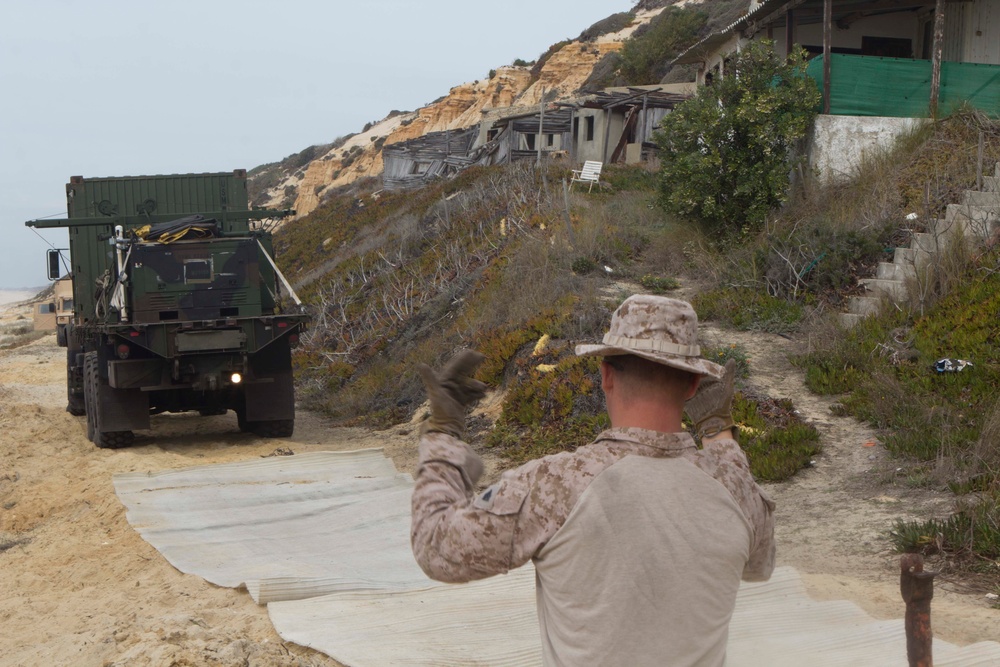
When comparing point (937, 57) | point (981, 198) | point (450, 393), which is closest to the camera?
point (450, 393)

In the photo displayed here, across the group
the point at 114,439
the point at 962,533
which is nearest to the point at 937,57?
the point at 962,533

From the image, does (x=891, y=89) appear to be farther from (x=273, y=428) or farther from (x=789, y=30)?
(x=273, y=428)

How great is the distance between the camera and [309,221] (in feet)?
132

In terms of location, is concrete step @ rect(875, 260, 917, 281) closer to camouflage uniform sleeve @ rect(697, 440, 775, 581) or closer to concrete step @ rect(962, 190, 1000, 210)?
concrete step @ rect(962, 190, 1000, 210)

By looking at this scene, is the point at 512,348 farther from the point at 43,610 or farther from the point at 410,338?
the point at 43,610

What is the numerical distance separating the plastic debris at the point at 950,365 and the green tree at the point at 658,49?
3466 centimetres

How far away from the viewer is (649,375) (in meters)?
2.37

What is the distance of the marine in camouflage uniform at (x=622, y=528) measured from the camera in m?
2.24

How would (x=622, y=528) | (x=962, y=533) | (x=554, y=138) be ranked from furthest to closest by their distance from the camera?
(x=554, y=138), (x=962, y=533), (x=622, y=528)

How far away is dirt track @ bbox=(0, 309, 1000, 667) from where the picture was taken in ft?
16.6

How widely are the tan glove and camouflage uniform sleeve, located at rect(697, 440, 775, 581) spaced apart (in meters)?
0.16

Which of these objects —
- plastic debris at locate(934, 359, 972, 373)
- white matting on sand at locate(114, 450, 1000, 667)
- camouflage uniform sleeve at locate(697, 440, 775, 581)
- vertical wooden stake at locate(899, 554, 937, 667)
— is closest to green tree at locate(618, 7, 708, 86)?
plastic debris at locate(934, 359, 972, 373)

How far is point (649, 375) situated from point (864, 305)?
31.8ft

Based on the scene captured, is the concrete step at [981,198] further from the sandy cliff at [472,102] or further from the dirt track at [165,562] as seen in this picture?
the sandy cliff at [472,102]
